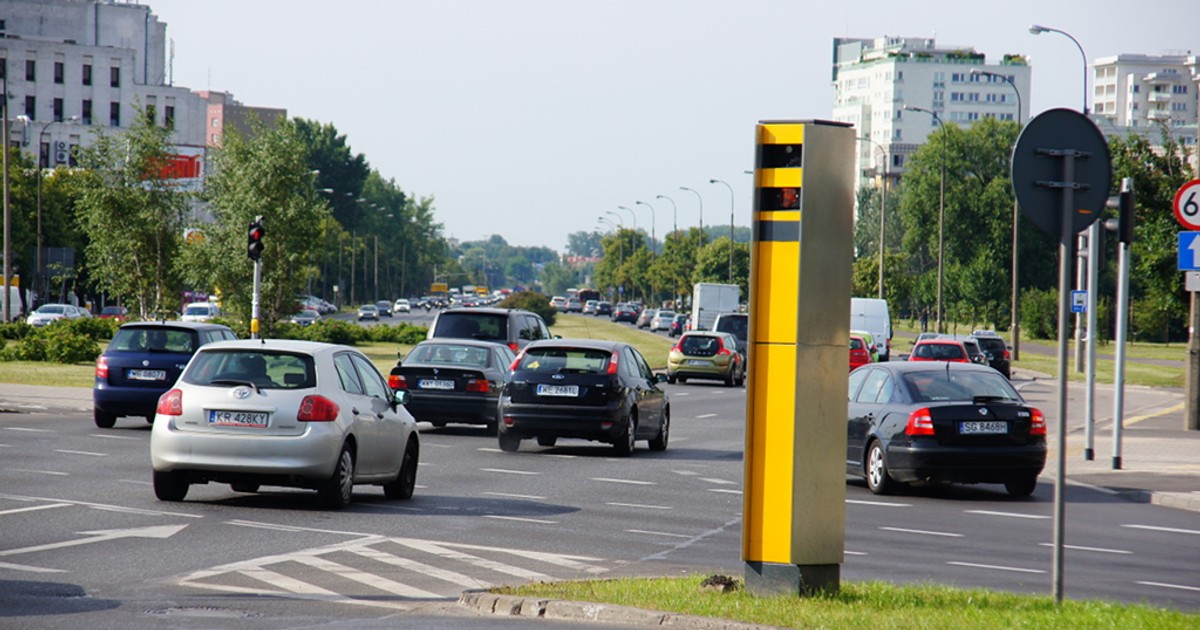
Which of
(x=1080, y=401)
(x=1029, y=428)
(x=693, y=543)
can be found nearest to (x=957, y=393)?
(x=1029, y=428)

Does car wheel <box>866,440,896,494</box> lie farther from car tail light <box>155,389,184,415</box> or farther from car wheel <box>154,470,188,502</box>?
car tail light <box>155,389,184,415</box>

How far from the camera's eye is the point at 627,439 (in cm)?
2225

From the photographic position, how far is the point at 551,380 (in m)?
21.9

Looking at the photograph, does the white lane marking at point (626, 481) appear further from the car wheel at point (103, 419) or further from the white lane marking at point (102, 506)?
the car wheel at point (103, 419)

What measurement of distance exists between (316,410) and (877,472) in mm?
6589

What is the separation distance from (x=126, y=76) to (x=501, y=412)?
119m

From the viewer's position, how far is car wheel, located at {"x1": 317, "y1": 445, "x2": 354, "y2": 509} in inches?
577

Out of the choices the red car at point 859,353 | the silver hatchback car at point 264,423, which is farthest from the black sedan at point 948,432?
the red car at point 859,353

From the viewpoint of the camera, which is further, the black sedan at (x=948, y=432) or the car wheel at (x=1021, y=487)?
the car wheel at (x=1021, y=487)

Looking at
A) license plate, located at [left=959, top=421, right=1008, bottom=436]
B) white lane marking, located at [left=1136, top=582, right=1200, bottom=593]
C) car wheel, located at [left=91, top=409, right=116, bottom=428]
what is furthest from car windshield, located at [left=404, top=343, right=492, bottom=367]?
white lane marking, located at [left=1136, top=582, right=1200, bottom=593]

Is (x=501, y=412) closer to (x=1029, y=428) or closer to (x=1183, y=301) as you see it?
(x=1029, y=428)

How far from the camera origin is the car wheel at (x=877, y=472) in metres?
17.9

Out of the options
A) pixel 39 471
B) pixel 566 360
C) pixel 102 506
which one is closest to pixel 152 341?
pixel 566 360

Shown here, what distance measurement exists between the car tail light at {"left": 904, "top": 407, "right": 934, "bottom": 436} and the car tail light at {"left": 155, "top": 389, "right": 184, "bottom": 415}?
296 inches
